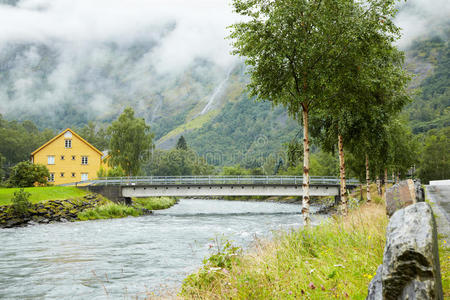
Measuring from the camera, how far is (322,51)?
650 inches

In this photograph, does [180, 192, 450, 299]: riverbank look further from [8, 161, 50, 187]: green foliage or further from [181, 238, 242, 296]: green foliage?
[8, 161, 50, 187]: green foliage

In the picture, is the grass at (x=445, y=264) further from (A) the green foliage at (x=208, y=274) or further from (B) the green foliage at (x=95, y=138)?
(B) the green foliage at (x=95, y=138)

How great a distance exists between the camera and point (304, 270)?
7641 mm

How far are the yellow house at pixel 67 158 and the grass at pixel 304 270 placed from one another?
209ft

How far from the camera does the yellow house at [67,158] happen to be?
68.1m

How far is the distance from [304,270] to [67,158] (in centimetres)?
6776

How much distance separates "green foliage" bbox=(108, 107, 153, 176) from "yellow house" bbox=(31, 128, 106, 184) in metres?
4.47

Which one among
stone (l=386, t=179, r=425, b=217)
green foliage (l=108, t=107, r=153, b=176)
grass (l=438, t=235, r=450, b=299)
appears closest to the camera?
grass (l=438, t=235, r=450, b=299)

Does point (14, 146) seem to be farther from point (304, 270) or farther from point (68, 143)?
point (304, 270)

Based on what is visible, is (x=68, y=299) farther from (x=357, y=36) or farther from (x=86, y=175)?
(x=86, y=175)

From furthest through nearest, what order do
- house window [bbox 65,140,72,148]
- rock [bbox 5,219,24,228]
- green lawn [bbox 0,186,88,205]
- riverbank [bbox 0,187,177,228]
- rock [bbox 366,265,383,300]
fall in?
house window [bbox 65,140,72,148] < green lawn [bbox 0,186,88,205] < riverbank [bbox 0,187,177,228] < rock [bbox 5,219,24,228] < rock [bbox 366,265,383,300]

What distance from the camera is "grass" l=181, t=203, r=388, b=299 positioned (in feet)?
21.4

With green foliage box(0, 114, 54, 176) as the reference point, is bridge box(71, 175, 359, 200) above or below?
below

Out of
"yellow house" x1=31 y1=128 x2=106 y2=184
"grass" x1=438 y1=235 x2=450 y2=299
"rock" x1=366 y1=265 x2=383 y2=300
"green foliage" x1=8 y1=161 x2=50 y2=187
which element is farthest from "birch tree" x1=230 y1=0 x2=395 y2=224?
"yellow house" x1=31 y1=128 x2=106 y2=184
